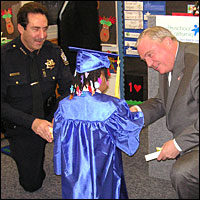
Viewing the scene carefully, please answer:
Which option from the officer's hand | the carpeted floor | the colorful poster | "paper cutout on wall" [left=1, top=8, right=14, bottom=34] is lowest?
the carpeted floor

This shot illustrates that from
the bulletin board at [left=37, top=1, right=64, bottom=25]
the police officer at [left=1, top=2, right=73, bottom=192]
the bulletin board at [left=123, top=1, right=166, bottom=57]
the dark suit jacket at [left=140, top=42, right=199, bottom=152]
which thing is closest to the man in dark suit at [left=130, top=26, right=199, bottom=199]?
the dark suit jacket at [left=140, top=42, right=199, bottom=152]

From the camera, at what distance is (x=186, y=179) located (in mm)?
2857

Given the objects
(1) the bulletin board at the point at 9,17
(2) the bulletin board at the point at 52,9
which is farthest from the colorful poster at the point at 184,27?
(1) the bulletin board at the point at 9,17

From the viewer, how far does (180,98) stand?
2.96m

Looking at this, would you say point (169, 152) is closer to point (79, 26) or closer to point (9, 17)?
point (79, 26)

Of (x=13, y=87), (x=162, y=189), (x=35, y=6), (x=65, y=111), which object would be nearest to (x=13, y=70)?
(x=13, y=87)

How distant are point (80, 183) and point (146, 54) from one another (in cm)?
108

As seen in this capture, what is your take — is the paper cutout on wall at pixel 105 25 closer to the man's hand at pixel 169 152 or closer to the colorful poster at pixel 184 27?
the colorful poster at pixel 184 27

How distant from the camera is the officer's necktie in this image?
12.2ft

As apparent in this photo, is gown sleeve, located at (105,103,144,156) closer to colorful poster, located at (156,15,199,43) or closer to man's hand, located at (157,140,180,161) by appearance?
man's hand, located at (157,140,180,161)

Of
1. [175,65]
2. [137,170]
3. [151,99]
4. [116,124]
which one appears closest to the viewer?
→ [116,124]

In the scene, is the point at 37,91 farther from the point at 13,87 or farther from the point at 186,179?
the point at 186,179

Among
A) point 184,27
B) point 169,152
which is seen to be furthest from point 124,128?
point 184,27

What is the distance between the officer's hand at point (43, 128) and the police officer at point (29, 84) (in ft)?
0.18
